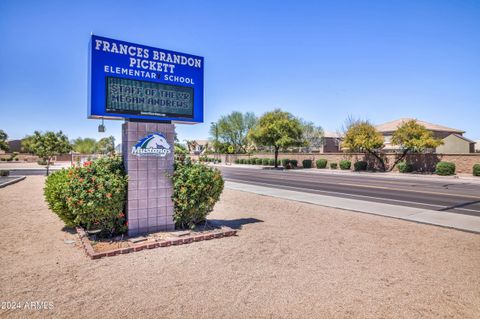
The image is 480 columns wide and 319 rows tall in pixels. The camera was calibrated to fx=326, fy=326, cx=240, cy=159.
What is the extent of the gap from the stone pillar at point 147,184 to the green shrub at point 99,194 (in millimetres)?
214

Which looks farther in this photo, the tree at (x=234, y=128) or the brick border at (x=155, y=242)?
the tree at (x=234, y=128)

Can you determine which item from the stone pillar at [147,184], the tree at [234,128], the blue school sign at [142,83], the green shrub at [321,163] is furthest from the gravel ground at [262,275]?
the tree at [234,128]

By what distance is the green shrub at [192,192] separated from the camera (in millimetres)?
7552

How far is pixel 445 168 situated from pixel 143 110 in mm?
31240

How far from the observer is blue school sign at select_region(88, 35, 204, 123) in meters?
7.02

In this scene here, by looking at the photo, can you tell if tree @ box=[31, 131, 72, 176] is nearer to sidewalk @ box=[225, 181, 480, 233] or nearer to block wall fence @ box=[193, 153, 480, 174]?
sidewalk @ box=[225, 181, 480, 233]

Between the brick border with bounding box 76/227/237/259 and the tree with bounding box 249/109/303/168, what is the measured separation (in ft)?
121

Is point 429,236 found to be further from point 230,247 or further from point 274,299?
point 274,299

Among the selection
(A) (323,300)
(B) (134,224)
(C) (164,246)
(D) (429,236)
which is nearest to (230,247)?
(C) (164,246)

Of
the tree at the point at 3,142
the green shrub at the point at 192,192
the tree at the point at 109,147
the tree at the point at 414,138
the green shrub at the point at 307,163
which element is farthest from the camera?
the tree at the point at 3,142

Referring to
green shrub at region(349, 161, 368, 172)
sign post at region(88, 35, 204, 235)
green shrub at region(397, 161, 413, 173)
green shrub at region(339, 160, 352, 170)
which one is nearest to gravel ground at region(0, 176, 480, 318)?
sign post at region(88, 35, 204, 235)

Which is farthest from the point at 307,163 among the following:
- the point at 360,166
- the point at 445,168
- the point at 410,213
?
the point at 410,213

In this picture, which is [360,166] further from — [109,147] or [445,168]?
[109,147]

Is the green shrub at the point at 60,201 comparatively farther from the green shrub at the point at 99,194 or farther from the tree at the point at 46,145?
the tree at the point at 46,145
